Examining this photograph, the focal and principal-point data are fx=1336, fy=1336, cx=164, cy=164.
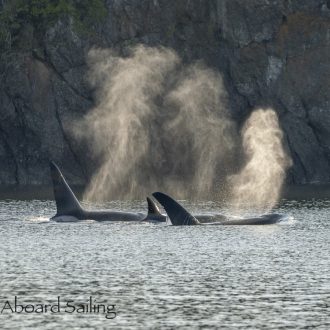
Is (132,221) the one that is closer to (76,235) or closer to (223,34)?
(76,235)

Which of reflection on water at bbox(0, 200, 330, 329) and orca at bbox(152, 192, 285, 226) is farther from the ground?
orca at bbox(152, 192, 285, 226)

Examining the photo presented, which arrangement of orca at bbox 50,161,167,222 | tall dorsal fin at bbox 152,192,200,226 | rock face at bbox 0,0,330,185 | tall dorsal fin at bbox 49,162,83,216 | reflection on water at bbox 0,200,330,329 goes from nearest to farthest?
reflection on water at bbox 0,200,330,329 < tall dorsal fin at bbox 152,192,200,226 < orca at bbox 50,161,167,222 < tall dorsal fin at bbox 49,162,83,216 < rock face at bbox 0,0,330,185

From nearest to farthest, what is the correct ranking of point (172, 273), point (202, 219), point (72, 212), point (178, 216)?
point (172, 273) < point (178, 216) < point (202, 219) < point (72, 212)

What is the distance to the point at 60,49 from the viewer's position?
199000 millimetres

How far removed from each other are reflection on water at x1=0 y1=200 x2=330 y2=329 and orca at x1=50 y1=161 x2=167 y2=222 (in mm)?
1999

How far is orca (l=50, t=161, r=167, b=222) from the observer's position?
346 ft

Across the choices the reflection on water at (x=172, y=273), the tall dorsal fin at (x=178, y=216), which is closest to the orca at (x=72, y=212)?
the reflection on water at (x=172, y=273)

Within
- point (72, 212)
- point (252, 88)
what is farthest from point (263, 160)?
point (72, 212)

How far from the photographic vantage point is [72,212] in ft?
351

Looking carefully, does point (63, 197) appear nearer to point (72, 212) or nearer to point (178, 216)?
point (72, 212)

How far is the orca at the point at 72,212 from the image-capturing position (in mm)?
105375

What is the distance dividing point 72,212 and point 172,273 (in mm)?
37495

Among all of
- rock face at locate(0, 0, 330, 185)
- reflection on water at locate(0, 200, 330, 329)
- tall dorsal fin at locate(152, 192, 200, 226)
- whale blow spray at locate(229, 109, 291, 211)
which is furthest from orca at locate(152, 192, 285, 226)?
rock face at locate(0, 0, 330, 185)

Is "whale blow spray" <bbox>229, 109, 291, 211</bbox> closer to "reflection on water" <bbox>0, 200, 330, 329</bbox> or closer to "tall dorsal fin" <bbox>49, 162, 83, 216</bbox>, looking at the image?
"tall dorsal fin" <bbox>49, 162, 83, 216</bbox>
